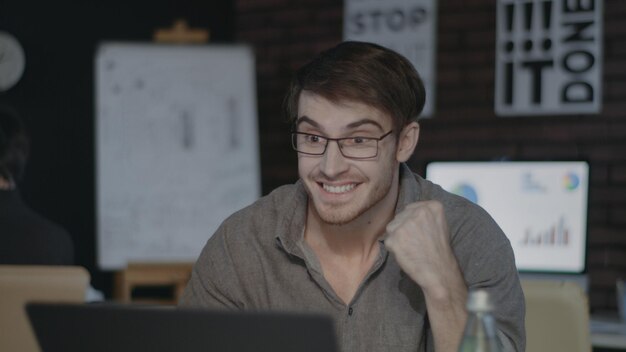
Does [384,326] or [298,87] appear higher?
[298,87]

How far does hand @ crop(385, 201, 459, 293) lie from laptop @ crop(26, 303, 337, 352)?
623 mm

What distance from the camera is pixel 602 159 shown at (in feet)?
12.9

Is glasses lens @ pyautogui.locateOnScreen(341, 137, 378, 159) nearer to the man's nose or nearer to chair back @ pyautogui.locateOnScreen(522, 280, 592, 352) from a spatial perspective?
the man's nose

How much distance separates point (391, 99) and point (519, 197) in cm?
172

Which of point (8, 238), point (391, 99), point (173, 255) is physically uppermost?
point (391, 99)

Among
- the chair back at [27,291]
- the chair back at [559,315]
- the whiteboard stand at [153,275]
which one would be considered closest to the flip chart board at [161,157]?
the whiteboard stand at [153,275]

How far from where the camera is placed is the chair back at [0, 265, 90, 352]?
184 centimetres

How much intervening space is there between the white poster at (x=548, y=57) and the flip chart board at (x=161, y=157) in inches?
49.2

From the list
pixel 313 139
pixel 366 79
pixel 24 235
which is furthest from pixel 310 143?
pixel 24 235

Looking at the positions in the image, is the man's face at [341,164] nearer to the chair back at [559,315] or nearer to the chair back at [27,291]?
the chair back at [559,315]

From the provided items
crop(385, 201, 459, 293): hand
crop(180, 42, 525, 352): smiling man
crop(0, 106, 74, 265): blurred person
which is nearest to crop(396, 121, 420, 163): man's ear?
crop(180, 42, 525, 352): smiling man

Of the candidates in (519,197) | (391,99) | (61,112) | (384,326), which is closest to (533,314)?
(384,326)

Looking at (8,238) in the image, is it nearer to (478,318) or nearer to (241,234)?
(241,234)

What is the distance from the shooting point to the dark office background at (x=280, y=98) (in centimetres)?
393
